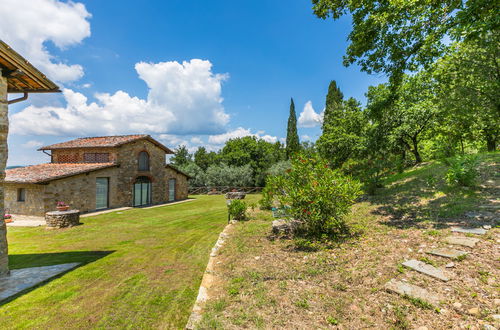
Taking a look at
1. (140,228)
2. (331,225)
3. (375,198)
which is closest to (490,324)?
(331,225)

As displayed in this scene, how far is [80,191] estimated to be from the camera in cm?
1387

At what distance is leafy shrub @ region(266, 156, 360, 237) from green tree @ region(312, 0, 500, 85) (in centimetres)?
455

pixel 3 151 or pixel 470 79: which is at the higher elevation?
pixel 470 79

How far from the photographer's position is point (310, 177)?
19.9 feet

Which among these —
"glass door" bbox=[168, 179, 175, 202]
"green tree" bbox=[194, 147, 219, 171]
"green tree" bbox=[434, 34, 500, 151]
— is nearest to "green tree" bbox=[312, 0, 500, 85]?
"green tree" bbox=[434, 34, 500, 151]

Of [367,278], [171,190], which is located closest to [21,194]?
[171,190]

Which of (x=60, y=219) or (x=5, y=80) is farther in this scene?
(x=60, y=219)

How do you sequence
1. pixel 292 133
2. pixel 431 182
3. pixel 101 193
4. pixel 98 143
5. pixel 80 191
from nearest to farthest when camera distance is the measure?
pixel 431 182
pixel 80 191
pixel 101 193
pixel 98 143
pixel 292 133

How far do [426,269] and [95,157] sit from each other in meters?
20.3

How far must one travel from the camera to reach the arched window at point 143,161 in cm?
1859

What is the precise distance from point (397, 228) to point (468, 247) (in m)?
1.65

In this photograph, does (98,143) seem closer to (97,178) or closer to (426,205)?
(97,178)

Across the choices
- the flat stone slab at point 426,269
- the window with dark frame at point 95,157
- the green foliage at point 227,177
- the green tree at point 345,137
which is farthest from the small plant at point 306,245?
the green foliage at point 227,177

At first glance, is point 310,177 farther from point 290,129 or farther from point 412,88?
point 290,129
